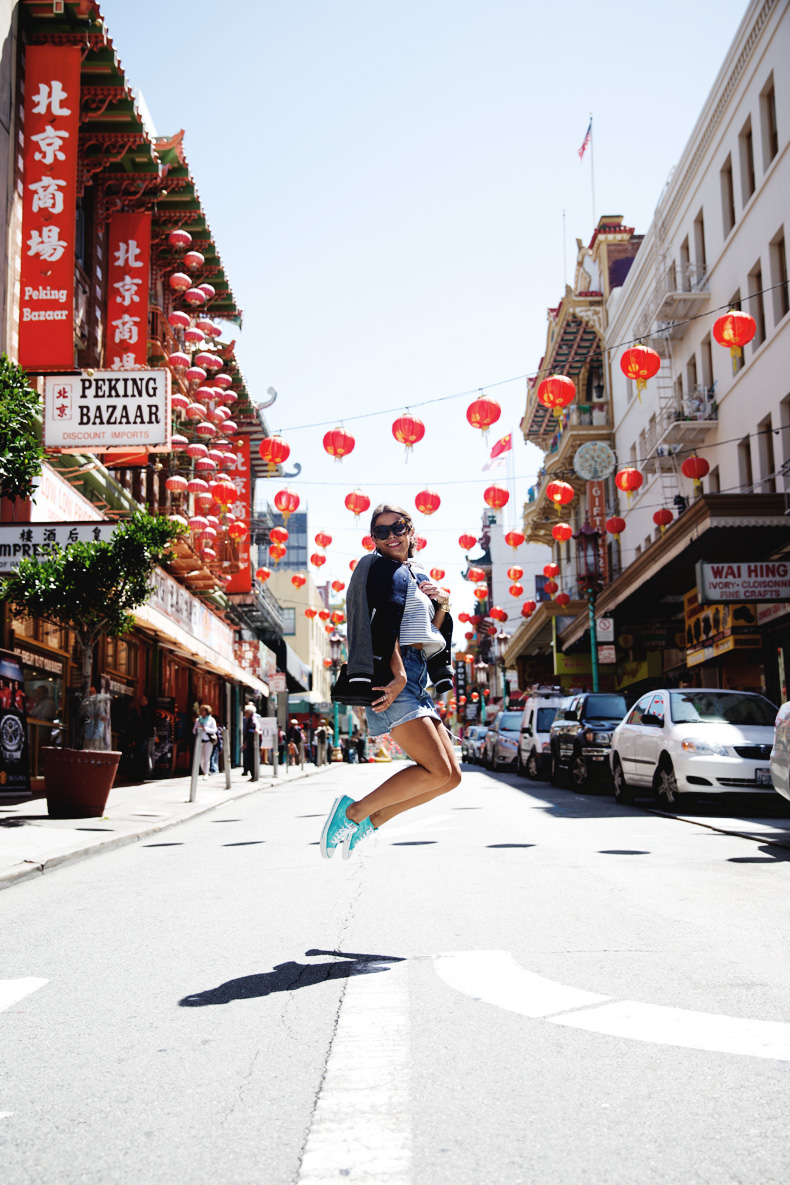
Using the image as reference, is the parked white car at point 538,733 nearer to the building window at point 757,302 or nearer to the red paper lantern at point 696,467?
the red paper lantern at point 696,467

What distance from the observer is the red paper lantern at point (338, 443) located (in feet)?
64.3

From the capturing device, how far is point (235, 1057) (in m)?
3.58

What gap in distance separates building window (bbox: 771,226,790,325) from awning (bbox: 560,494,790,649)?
4.52 meters

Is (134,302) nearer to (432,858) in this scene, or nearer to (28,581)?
(28,581)

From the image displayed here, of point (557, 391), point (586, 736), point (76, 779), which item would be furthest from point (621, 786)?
point (76, 779)

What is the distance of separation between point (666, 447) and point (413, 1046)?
27401mm

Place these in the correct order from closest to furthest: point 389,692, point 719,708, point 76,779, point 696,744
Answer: point 389,692 < point 696,744 < point 76,779 < point 719,708

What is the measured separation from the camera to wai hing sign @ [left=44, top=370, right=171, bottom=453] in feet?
59.1

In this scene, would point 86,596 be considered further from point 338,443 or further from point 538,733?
point 538,733

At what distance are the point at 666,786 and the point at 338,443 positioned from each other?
841cm

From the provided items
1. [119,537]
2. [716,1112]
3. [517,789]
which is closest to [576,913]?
[716,1112]

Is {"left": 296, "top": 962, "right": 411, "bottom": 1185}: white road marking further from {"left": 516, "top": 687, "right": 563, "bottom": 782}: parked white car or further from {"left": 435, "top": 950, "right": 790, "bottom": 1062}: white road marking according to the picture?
{"left": 516, "top": 687, "right": 563, "bottom": 782}: parked white car

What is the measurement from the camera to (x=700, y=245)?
28.9 meters

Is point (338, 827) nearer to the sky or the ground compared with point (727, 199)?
Result: nearer to the ground
